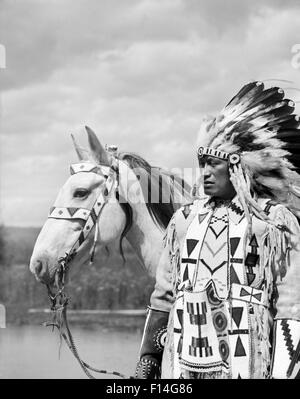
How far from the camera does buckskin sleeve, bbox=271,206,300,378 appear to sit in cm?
310

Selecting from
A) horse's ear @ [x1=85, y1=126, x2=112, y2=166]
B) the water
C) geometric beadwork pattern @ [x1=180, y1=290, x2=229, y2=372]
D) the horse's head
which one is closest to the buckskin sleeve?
geometric beadwork pattern @ [x1=180, y1=290, x2=229, y2=372]

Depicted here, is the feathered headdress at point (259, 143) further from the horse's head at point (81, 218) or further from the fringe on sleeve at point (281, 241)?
the horse's head at point (81, 218)

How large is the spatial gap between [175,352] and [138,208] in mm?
1257

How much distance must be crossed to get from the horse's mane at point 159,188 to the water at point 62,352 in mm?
2543

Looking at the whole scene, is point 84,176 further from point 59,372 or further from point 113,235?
point 59,372

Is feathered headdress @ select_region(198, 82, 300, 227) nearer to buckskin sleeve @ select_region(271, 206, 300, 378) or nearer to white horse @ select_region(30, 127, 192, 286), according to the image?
buckskin sleeve @ select_region(271, 206, 300, 378)

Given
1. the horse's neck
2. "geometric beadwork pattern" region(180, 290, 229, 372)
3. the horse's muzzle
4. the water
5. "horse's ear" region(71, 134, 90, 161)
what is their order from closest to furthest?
"geometric beadwork pattern" region(180, 290, 229, 372), the horse's muzzle, the horse's neck, "horse's ear" region(71, 134, 90, 161), the water

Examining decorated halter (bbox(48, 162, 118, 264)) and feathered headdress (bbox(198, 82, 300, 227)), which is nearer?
feathered headdress (bbox(198, 82, 300, 227))

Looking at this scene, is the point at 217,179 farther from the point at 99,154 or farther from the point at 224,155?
the point at 99,154

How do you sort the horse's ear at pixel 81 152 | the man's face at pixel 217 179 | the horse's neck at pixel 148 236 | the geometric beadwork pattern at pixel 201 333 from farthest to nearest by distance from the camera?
the horse's ear at pixel 81 152, the horse's neck at pixel 148 236, the man's face at pixel 217 179, the geometric beadwork pattern at pixel 201 333

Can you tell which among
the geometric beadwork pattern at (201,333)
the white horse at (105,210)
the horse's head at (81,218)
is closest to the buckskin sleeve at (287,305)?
the geometric beadwork pattern at (201,333)

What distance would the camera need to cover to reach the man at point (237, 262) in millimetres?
3162

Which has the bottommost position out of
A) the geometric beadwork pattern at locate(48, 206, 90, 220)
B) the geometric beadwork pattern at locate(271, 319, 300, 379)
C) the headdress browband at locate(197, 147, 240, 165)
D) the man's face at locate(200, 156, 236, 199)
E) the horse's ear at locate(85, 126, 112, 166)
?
the geometric beadwork pattern at locate(271, 319, 300, 379)

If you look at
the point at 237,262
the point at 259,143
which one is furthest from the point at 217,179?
the point at 237,262
